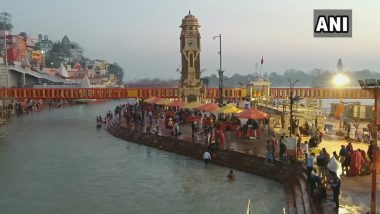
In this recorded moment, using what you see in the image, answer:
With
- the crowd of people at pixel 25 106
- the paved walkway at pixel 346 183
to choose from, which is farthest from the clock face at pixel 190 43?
the crowd of people at pixel 25 106

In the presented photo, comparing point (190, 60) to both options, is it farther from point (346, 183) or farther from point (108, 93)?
point (346, 183)

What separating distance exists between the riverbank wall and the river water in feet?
1.40

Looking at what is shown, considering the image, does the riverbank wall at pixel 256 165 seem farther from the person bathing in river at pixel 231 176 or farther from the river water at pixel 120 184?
the person bathing in river at pixel 231 176

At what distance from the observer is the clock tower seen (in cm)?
3875

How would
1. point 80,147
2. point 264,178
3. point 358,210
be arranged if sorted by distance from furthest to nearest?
point 80,147
point 264,178
point 358,210

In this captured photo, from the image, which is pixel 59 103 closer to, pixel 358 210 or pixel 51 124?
pixel 51 124

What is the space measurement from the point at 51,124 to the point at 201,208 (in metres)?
32.5

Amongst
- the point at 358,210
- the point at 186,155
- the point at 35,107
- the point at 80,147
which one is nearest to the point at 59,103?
the point at 35,107

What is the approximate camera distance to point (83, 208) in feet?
49.2

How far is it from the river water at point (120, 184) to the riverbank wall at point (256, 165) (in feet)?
1.40

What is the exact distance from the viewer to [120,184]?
1817 centimetres

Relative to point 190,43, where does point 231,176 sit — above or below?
below

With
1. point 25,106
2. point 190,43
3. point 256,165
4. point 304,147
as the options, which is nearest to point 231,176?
point 256,165

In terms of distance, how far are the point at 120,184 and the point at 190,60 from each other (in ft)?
76.0
